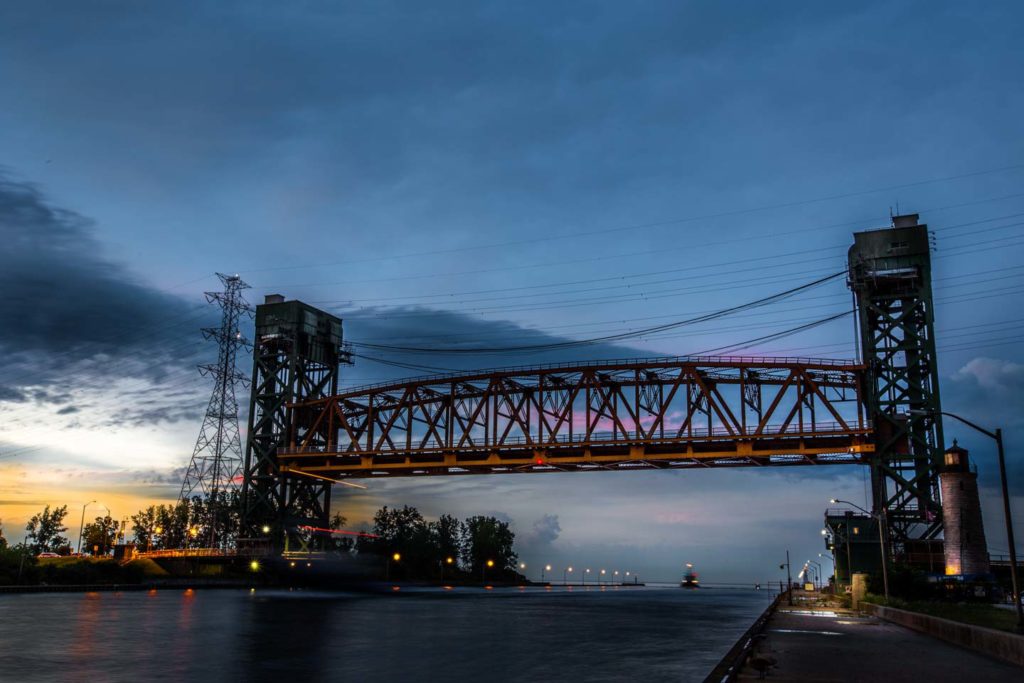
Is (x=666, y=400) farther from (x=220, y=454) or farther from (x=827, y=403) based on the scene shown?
(x=220, y=454)

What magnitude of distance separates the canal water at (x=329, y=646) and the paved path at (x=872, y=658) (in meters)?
2.93

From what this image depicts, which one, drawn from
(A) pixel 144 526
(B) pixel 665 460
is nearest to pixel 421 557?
(A) pixel 144 526

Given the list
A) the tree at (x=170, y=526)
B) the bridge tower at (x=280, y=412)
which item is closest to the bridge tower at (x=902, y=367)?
the bridge tower at (x=280, y=412)

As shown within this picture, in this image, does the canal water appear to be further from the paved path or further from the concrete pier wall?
the concrete pier wall

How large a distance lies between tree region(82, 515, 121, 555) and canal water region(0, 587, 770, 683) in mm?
123491

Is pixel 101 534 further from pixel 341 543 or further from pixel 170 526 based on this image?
pixel 341 543

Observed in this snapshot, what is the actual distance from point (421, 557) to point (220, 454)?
237ft

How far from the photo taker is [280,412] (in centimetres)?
10012

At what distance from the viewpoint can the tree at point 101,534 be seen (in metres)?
165

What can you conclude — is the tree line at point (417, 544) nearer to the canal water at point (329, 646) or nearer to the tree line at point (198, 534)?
the tree line at point (198, 534)

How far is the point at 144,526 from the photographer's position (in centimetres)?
16588

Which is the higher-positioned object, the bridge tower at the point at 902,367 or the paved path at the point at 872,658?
the bridge tower at the point at 902,367

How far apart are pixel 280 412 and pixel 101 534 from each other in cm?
9194

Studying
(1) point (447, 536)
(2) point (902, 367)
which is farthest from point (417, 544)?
(2) point (902, 367)
